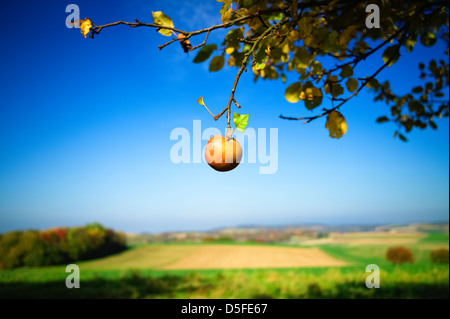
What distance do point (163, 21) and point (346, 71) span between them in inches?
51.4

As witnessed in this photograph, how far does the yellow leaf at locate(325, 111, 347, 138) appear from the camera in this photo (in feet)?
5.57

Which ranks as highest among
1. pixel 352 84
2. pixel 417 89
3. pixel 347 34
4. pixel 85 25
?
pixel 417 89

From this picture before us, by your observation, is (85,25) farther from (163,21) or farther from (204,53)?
(204,53)

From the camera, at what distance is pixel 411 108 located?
3.12 m

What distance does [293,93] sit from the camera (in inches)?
65.7

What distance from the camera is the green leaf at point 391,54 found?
187 centimetres

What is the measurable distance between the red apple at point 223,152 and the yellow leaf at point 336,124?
836 millimetres

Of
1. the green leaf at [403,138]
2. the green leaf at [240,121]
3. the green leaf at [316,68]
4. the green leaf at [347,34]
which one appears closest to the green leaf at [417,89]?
the green leaf at [403,138]

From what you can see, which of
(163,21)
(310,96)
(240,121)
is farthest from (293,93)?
(163,21)

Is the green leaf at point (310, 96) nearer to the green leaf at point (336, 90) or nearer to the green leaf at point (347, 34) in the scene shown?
the green leaf at point (336, 90)

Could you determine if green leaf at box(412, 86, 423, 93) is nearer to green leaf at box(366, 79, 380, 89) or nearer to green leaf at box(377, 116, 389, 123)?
green leaf at box(377, 116, 389, 123)
